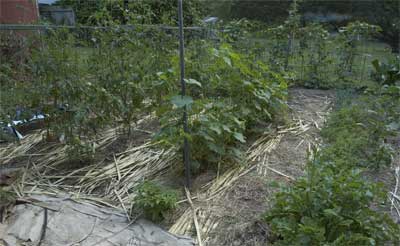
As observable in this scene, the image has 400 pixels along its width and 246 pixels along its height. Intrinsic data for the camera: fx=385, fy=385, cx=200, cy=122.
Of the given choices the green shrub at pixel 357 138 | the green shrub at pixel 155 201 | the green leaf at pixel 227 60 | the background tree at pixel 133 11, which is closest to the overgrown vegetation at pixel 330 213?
the green shrub at pixel 357 138

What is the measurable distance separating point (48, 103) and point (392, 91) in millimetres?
2968

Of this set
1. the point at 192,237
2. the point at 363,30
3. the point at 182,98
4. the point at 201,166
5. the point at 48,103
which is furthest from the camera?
the point at 363,30

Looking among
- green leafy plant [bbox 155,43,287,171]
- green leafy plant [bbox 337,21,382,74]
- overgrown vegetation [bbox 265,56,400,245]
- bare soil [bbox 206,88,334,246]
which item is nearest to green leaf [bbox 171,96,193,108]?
green leafy plant [bbox 155,43,287,171]

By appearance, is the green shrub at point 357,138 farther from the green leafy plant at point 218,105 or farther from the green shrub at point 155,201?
the green shrub at point 155,201

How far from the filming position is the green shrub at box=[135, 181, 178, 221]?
2.36 meters

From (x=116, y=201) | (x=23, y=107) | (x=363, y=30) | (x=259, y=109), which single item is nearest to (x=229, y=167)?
(x=259, y=109)

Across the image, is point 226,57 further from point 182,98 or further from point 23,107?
point 23,107

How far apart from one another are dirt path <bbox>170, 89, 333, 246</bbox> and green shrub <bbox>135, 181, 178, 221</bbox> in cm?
12

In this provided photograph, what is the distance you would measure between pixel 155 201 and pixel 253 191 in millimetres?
695

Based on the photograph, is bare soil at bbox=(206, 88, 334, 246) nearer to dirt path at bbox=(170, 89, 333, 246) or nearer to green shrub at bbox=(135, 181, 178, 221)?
dirt path at bbox=(170, 89, 333, 246)

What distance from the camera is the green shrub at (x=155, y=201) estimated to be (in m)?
2.36

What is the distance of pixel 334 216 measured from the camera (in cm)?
178

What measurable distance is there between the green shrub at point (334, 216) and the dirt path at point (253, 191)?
199mm

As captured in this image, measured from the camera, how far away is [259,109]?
335 cm
